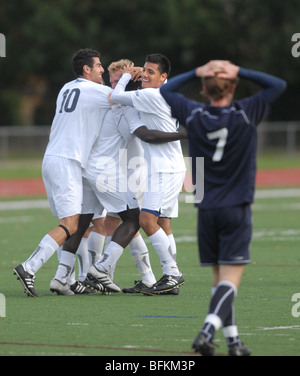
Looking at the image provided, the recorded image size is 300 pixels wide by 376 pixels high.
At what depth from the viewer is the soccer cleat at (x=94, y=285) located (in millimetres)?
10672

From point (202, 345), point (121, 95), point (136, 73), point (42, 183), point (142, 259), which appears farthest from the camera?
point (42, 183)

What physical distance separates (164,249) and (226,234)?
135 inches

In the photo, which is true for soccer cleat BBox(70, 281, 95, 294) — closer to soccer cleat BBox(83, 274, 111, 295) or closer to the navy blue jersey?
soccer cleat BBox(83, 274, 111, 295)

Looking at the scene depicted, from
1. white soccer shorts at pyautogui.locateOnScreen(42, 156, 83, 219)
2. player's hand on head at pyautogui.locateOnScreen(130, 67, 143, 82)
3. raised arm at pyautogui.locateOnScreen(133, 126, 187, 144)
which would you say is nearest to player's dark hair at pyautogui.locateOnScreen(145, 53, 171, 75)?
player's hand on head at pyautogui.locateOnScreen(130, 67, 143, 82)

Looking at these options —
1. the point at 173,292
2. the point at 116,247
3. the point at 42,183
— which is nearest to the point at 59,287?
the point at 116,247

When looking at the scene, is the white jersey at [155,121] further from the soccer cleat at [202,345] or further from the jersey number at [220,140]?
the soccer cleat at [202,345]

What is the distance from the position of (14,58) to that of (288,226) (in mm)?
32780

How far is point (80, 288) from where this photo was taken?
1080cm

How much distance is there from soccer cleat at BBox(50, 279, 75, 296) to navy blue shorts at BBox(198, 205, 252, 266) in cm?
358

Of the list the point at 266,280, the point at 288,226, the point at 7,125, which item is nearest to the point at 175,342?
the point at 266,280

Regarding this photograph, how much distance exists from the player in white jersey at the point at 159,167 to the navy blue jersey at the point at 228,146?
302cm

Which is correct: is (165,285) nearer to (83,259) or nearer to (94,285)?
(94,285)

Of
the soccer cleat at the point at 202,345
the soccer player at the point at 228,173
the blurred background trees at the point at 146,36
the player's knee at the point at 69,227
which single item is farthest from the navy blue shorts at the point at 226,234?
the blurred background trees at the point at 146,36

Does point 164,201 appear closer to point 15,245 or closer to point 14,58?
point 15,245
